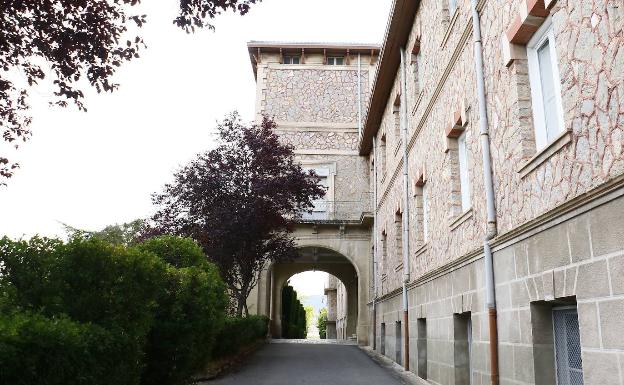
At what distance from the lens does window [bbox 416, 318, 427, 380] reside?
10664 millimetres

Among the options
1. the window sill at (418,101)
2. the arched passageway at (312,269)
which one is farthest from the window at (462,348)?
the arched passageway at (312,269)

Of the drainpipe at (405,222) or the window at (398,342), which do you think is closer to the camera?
the drainpipe at (405,222)

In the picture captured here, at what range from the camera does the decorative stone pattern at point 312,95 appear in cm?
2484

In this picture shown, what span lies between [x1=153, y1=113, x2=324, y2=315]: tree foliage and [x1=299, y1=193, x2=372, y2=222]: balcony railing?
6065 millimetres

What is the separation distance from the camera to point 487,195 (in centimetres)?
690

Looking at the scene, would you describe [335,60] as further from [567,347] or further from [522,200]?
[567,347]

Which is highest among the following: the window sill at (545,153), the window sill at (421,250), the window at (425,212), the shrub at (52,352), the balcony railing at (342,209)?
the balcony railing at (342,209)

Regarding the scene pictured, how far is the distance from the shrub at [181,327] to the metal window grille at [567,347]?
4.63 metres

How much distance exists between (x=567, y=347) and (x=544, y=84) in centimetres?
273

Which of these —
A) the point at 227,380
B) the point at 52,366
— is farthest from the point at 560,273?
the point at 227,380

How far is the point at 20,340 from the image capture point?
3.65 metres

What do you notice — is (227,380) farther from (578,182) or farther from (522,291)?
(578,182)

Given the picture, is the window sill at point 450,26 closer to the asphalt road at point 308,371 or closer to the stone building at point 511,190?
the stone building at point 511,190

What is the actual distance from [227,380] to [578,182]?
7.51 metres
